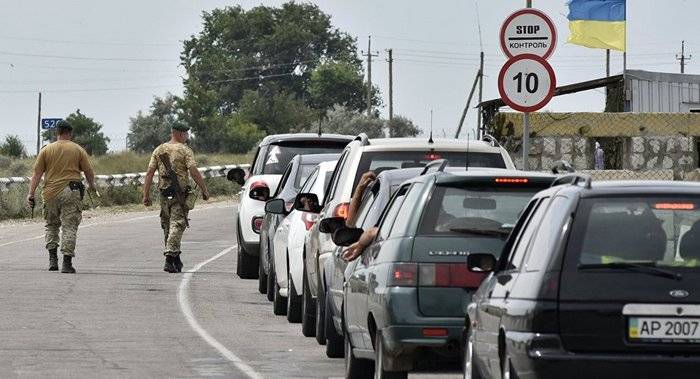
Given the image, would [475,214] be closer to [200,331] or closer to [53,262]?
[200,331]

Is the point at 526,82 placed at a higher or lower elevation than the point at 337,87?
lower

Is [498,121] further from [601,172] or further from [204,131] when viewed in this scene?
[204,131]

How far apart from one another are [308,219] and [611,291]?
940 centimetres

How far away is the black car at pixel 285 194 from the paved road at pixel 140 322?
0.33m

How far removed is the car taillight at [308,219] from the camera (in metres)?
18.2

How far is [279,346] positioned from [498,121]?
13.4 meters

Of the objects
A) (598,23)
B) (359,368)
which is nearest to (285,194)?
(359,368)

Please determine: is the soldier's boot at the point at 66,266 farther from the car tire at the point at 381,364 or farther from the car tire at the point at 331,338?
the car tire at the point at 381,364

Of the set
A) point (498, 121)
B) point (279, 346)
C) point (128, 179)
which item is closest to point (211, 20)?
point (128, 179)

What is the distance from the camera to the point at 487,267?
1052 centimetres

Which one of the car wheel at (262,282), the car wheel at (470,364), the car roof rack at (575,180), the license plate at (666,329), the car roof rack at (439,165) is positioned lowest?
the car wheel at (262,282)

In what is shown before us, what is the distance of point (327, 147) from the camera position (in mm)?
24594

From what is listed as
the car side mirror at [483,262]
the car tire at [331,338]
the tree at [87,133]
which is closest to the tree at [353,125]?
the tree at [87,133]

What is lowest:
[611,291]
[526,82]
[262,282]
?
[262,282]
